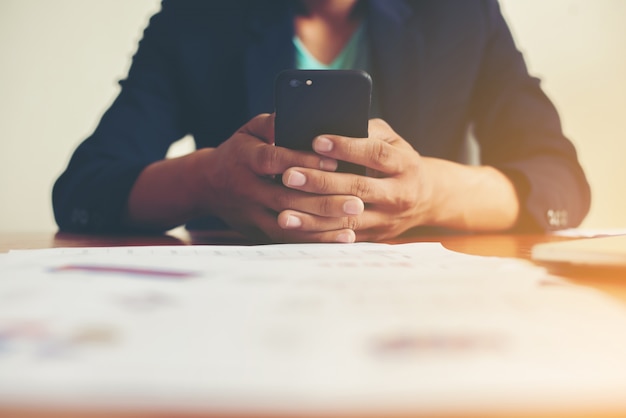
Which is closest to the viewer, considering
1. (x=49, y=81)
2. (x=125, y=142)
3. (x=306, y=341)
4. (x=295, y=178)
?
(x=306, y=341)

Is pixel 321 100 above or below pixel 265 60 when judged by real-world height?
below

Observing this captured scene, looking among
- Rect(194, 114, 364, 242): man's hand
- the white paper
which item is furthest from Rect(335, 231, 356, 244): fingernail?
the white paper

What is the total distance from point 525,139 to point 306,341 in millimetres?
799

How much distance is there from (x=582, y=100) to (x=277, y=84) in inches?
49.5

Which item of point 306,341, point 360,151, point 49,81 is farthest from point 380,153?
point 49,81

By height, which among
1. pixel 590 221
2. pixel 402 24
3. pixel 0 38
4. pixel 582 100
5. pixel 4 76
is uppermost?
pixel 0 38

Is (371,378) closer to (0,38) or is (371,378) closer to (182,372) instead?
(182,372)

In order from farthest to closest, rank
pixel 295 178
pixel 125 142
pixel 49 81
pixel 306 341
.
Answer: pixel 49 81 < pixel 125 142 < pixel 295 178 < pixel 306 341

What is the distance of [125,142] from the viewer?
83cm

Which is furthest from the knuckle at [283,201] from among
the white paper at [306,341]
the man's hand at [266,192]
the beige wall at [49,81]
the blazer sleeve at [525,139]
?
the beige wall at [49,81]

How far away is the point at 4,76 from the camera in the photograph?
5.22 ft

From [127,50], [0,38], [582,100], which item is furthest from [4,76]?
[582,100]

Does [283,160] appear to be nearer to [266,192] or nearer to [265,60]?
[266,192]

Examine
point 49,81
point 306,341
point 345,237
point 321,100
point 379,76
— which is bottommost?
point 306,341
